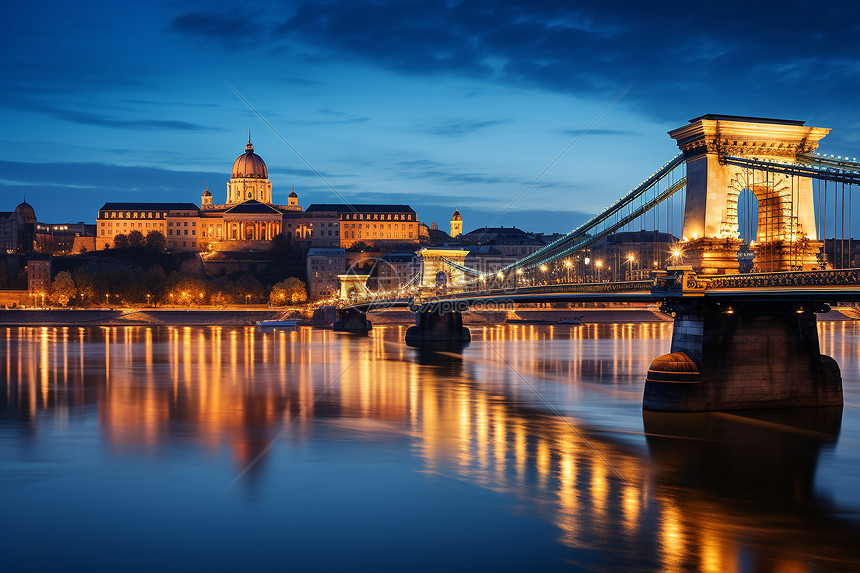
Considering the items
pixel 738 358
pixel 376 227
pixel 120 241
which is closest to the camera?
pixel 738 358

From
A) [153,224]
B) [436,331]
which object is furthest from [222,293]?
[436,331]

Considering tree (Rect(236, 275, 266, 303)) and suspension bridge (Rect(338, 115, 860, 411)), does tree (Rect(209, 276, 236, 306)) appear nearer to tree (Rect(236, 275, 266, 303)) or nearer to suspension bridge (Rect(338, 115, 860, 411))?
tree (Rect(236, 275, 266, 303))

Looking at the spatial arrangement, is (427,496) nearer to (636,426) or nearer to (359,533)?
(359,533)

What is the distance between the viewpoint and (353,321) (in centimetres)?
9112

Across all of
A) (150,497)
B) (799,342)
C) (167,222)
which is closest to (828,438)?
(799,342)

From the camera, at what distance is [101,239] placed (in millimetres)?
164000

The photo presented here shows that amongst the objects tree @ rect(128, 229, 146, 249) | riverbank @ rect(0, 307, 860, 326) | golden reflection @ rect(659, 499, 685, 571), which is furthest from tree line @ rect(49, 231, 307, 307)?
golden reflection @ rect(659, 499, 685, 571)

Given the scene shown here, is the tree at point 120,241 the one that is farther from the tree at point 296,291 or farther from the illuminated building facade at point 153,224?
the tree at point 296,291

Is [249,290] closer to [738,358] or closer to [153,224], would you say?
[153,224]

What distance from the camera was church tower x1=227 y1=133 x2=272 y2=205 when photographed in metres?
179

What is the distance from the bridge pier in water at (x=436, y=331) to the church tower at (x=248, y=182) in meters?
118

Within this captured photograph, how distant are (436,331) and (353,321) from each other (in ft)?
87.7

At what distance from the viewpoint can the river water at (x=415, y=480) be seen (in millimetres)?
14633

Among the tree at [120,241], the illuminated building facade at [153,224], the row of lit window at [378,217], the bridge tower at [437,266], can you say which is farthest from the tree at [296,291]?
the bridge tower at [437,266]
